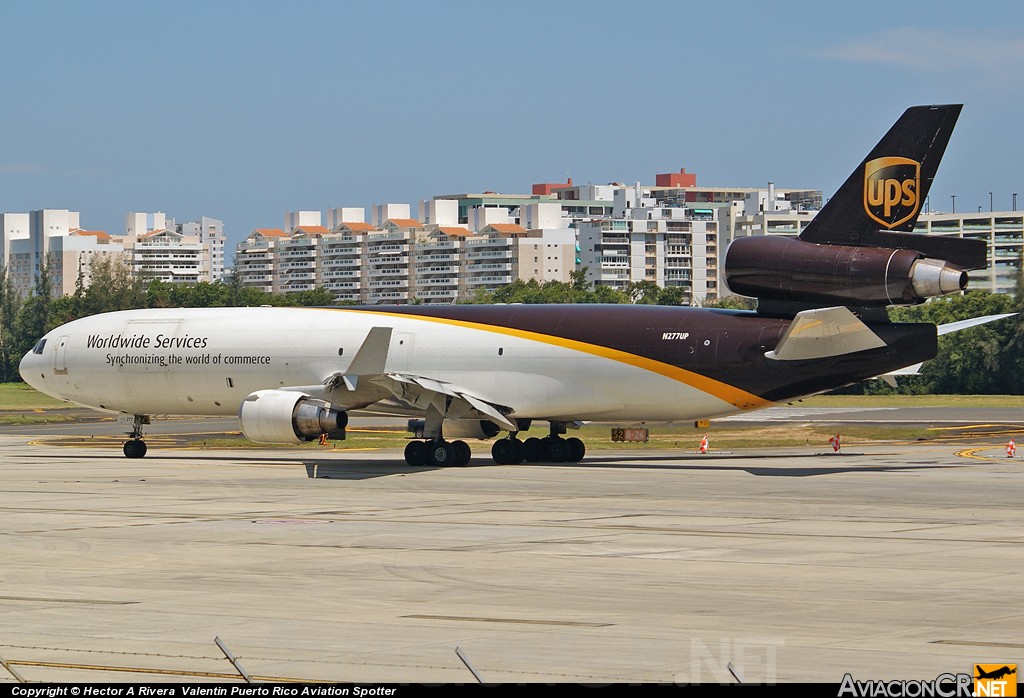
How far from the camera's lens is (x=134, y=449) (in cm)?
4662

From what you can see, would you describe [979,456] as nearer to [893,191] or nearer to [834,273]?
[834,273]

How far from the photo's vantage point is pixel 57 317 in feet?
472

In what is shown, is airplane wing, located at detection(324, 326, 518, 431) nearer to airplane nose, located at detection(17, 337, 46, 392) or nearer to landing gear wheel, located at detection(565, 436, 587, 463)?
landing gear wheel, located at detection(565, 436, 587, 463)

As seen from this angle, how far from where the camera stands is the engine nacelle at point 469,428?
41.7 meters

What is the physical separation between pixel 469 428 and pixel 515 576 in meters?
22.5

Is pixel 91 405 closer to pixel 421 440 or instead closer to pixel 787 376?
pixel 421 440

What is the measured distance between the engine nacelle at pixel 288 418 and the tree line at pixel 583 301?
188 feet

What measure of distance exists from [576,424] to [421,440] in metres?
4.75

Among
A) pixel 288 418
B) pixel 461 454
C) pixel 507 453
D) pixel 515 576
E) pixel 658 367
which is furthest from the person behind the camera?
pixel 507 453

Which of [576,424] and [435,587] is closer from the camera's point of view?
[435,587]

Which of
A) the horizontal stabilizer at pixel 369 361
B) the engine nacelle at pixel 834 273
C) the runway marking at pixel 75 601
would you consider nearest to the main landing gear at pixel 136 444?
the horizontal stabilizer at pixel 369 361

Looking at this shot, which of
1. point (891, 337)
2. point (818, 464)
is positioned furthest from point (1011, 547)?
point (818, 464)

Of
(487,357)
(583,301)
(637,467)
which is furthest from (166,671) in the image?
(583,301)

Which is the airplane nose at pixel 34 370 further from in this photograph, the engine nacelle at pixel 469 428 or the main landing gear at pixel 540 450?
the main landing gear at pixel 540 450
